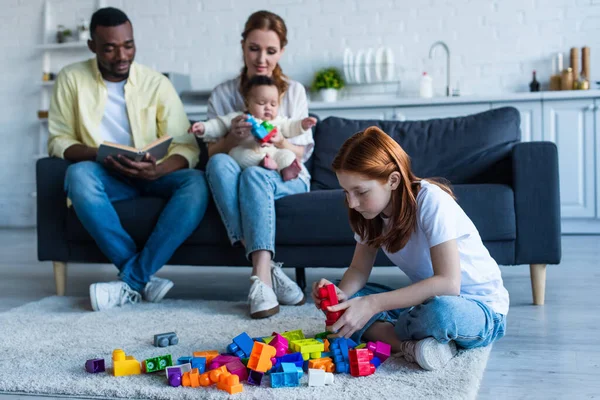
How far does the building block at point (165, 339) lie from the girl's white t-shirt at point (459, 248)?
62cm

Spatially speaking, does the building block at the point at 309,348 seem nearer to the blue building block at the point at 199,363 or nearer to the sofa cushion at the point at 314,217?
the blue building block at the point at 199,363

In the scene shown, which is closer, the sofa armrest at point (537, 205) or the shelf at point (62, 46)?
the sofa armrest at point (537, 205)

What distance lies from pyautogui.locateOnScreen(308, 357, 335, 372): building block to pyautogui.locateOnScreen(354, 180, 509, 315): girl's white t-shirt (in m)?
0.32

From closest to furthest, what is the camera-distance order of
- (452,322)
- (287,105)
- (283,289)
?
(452,322), (283,289), (287,105)

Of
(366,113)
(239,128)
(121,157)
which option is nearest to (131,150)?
(121,157)

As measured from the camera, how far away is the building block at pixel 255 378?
5.35 feet

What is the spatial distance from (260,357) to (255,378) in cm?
6

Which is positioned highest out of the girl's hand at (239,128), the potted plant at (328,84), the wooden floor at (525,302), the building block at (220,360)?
the potted plant at (328,84)

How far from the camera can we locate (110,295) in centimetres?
259

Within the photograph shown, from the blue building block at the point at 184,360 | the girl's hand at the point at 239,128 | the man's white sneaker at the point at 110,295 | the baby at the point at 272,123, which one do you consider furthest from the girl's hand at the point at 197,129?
the blue building block at the point at 184,360

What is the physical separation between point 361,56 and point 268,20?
2.18 meters

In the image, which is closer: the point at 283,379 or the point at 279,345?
the point at 283,379

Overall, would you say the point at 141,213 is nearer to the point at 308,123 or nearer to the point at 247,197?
the point at 247,197

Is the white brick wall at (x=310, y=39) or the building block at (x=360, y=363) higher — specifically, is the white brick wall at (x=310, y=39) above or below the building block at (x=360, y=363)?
above
